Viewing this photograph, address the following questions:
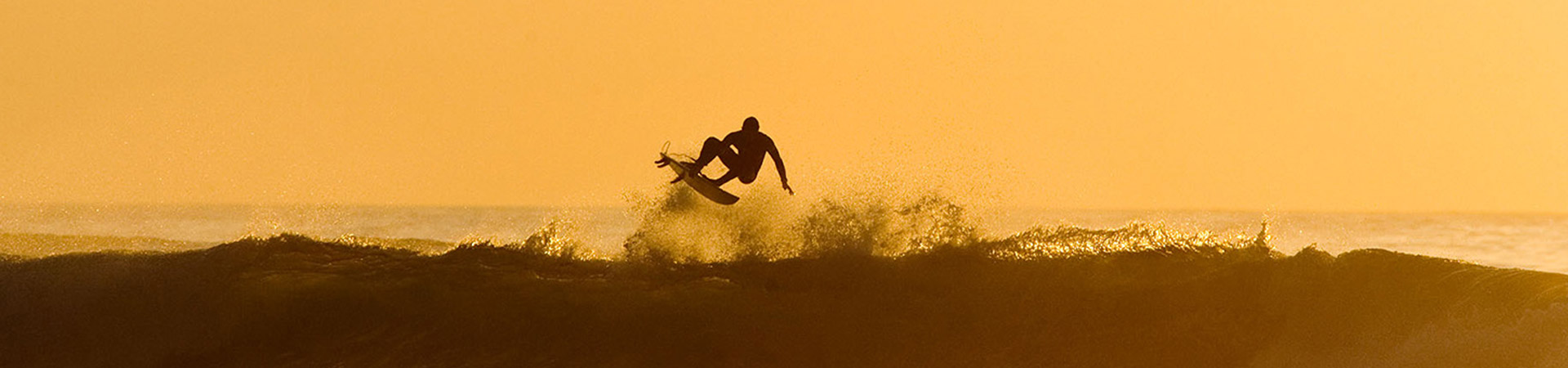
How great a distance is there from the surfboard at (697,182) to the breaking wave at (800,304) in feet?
3.19

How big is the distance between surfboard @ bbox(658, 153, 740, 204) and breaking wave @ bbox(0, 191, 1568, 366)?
0.97 meters

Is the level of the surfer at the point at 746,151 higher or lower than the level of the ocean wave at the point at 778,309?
higher

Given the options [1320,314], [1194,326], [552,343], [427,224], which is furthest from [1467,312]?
[427,224]

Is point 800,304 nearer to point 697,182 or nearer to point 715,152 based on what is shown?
point 715,152

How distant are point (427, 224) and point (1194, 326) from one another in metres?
52.4

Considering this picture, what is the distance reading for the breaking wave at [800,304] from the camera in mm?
14711

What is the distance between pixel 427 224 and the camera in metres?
64.8

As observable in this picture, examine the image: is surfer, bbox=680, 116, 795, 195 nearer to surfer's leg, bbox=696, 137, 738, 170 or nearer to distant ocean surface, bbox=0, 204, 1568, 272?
surfer's leg, bbox=696, 137, 738, 170

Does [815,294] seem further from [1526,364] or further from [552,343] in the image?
[1526,364]

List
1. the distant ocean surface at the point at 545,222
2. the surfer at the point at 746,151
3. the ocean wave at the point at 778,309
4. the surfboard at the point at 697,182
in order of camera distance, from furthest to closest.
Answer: the distant ocean surface at the point at 545,222, the surfboard at the point at 697,182, the surfer at the point at 746,151, the ocean wave at the point at 778,309

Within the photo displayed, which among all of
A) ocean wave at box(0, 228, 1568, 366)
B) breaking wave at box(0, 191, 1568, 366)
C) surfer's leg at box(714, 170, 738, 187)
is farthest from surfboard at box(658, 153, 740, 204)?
ocean wave at box(0, 228, 1568, 366)

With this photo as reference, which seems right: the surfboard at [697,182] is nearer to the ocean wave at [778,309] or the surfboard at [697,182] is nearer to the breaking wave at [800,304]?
the breaking wave at [800,304]

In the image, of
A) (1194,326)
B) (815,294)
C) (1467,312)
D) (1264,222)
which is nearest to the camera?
(1467,312)

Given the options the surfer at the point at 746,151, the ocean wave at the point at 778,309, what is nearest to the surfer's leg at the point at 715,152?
the surfer at the point at 746,151
